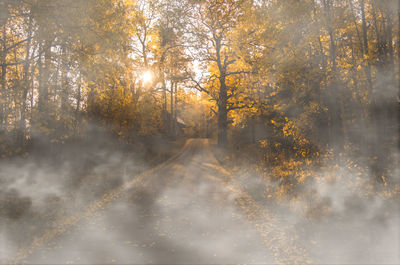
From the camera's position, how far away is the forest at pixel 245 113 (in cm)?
590

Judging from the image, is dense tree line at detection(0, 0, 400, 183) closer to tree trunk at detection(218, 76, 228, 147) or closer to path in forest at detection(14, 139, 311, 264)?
tree trunk at detection(218, 76, 228, 147)

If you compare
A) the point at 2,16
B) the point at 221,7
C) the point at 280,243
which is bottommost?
the point at 280,243

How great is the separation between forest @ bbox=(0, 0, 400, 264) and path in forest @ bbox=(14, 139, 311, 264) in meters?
0.09

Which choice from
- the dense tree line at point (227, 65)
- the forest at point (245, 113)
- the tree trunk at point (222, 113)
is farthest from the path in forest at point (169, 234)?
the tree trunk at point (222, 113)

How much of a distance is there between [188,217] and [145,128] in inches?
739

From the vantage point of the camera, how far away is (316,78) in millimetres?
10680

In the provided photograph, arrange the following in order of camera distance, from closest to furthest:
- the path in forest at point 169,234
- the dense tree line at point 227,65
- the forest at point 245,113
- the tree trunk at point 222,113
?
1. the path in forest at point 169,234
2. the forest at point 245,113
3. the dense tree line at point 227,65
4. the tree trunk at point 222,113

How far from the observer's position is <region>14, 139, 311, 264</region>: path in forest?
4816mm

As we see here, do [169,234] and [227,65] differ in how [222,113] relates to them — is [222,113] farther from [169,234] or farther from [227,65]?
[169,234]

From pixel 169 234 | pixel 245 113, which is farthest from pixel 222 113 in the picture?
pixel 169 234

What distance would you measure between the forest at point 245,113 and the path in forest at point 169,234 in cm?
9

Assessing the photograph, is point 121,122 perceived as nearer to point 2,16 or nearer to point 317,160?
point 2,16

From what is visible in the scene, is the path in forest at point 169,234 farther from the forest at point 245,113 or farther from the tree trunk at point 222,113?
the tree trunk at point 222,113

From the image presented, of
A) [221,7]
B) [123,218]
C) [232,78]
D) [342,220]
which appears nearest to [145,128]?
[232,78]
